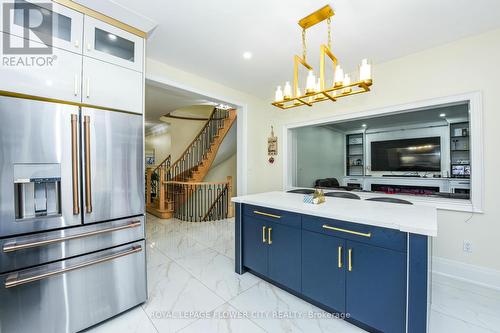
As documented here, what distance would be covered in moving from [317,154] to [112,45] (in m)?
4.72

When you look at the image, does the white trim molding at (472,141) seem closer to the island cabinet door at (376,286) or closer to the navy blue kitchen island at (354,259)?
the navy blue kitchen island at (354,259)

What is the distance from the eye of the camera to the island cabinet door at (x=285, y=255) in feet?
6.64

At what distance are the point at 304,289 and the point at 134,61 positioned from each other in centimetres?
270

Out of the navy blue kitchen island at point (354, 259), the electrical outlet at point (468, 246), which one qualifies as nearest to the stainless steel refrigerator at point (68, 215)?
the navy blue kitchen island at point (354, 259)

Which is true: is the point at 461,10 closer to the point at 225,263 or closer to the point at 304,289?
the point at 304,289

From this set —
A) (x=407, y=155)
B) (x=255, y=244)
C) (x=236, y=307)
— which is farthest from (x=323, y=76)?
(x=407, y=155)

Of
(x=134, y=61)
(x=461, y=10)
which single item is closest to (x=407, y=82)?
(x=461, y=10)

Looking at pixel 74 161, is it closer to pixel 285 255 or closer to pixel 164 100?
pixel 285 255

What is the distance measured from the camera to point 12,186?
141 cm

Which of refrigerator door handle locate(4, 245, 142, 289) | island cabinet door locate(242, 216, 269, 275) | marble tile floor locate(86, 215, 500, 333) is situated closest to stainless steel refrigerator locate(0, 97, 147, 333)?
refrigerator door handle locate(4, 245, 142, 289)

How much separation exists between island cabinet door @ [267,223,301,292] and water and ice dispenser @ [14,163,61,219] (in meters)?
1.87

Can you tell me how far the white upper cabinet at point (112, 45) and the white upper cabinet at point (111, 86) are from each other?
0.20 feet

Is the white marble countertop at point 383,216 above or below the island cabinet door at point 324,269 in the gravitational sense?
above

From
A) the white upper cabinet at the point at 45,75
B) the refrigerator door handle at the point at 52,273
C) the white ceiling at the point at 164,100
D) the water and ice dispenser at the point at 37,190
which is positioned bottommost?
the refrigerator door handle at the point at 52,273
